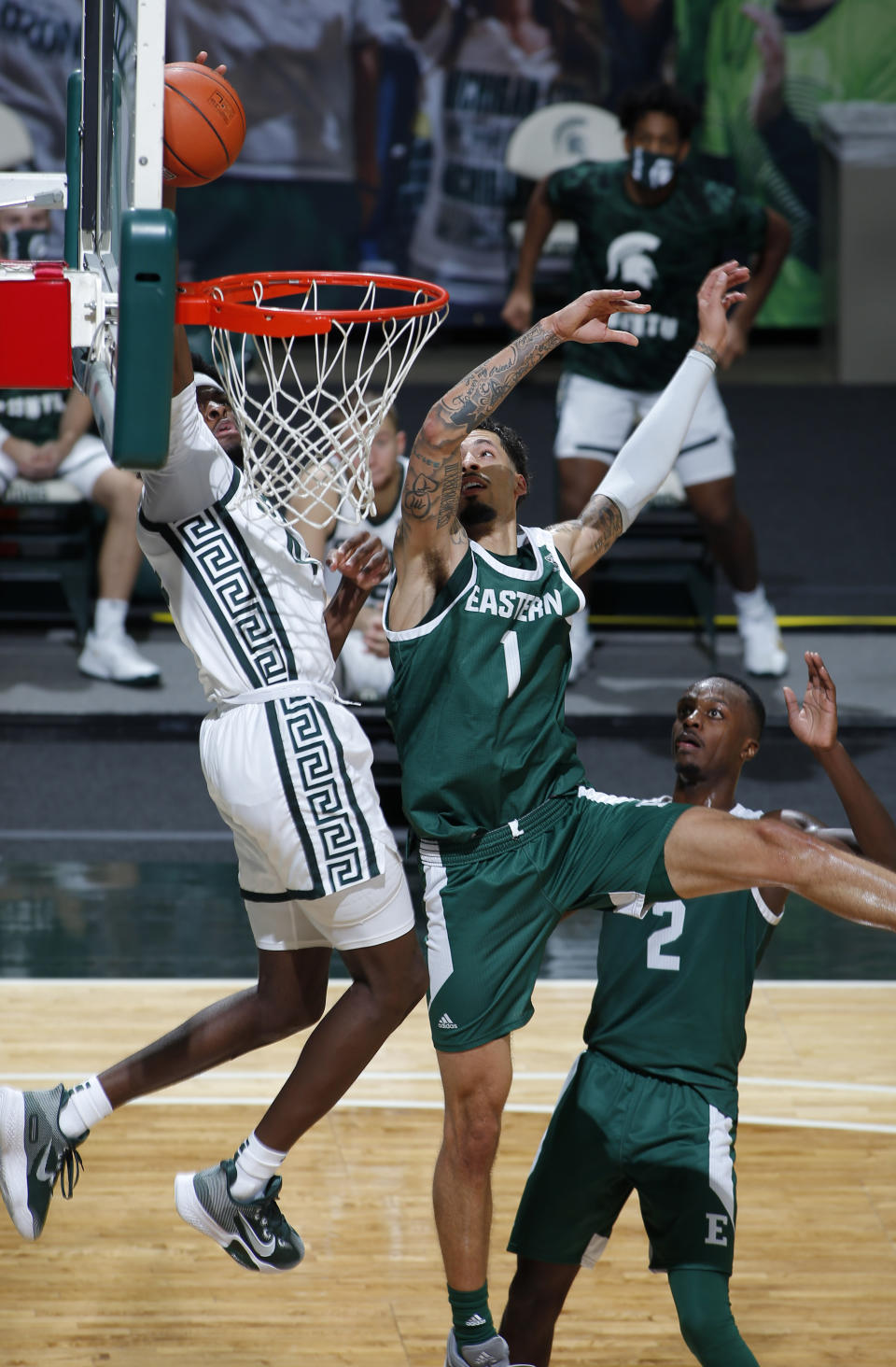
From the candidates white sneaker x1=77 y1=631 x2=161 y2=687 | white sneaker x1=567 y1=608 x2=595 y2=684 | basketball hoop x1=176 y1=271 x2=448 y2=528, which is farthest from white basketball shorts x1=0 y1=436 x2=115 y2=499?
basketball hoop x1=176 y1=271 x2=448 y2=528

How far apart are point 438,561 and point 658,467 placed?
69cm

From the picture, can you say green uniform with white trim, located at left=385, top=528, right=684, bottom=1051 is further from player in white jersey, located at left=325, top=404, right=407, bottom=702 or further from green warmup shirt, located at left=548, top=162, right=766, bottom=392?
green warmup shirt, located at left=548, top=162, right=766, bottom=392

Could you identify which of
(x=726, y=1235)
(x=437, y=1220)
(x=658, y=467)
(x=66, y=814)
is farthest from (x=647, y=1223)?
(x=66, y=814)

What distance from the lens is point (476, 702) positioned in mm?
3623

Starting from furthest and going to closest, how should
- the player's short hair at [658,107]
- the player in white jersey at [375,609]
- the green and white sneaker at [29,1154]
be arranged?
the player's short hair at [658,107]
the player in white jersey at [375,609]
the green and white sneaker at [29,1154]

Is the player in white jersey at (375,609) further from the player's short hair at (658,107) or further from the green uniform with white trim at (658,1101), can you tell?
the green uniform with white trim at (658,1101)

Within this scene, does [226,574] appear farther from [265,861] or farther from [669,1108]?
[669,1108]

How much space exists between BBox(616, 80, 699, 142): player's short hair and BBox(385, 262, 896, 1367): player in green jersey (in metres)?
4.22

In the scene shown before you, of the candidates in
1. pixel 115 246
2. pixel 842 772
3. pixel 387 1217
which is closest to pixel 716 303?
pixel 842 772

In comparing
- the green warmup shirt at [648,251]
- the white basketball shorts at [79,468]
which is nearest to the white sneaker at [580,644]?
the green warmup shirt at [648,251]

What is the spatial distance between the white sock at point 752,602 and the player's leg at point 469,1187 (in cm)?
472

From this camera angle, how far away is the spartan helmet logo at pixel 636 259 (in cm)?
768

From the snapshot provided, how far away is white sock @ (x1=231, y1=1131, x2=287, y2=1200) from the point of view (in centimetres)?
379

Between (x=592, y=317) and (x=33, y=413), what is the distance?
5192 millimetres
